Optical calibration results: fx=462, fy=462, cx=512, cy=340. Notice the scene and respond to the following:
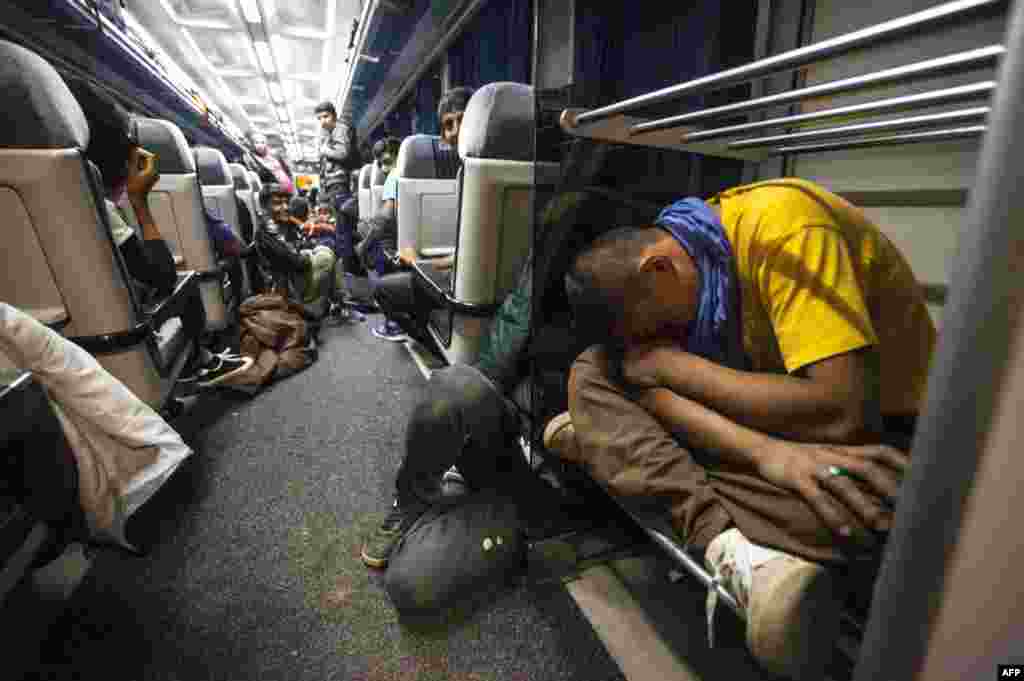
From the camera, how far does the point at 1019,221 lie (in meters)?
0.33

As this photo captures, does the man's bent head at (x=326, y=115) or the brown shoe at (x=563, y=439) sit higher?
the man's bent head at (x=326, y=115)

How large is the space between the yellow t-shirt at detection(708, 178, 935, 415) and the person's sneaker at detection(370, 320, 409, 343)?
3074 mm

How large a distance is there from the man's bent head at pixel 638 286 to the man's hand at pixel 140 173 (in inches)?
87.5

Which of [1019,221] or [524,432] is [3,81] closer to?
[524,432]

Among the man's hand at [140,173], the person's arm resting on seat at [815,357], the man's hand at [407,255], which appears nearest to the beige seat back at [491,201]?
the person's arm resting on seat at [815,357]

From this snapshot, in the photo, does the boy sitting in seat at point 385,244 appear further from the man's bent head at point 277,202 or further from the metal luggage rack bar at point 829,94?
the metal luggage rack bar at point 829,94

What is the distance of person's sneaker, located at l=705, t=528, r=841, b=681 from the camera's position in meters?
0.69

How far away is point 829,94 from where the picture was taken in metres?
0.71

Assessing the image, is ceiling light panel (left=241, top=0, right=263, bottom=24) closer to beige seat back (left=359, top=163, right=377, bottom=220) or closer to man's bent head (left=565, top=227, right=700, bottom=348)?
beige seat back (left=359, top=163, right=377, bottom=220)

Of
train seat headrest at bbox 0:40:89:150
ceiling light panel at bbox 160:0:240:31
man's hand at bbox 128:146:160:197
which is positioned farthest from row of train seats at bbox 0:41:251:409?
ceiling light panel at bbox 160:0:240:31

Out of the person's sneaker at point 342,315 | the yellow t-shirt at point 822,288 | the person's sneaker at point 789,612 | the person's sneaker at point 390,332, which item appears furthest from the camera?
the person's sneaker at point 342,315

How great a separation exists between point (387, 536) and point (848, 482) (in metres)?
1.24

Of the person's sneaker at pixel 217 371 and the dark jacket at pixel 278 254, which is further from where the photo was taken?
the dark jacket at pixel 278 254

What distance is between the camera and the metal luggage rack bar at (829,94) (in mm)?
518
